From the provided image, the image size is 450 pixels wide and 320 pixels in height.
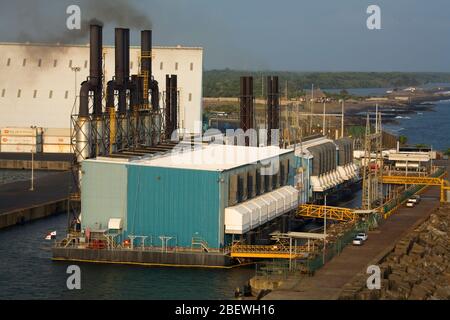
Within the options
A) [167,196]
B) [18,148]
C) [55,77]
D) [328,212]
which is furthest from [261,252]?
[55,77]

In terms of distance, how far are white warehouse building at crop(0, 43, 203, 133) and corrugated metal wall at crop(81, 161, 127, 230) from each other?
121 feet

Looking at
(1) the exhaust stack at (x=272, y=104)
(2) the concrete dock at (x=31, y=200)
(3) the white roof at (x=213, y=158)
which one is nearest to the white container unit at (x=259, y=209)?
(3) the white roof at (x=213, y=158)

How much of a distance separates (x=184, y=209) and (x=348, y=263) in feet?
22.1

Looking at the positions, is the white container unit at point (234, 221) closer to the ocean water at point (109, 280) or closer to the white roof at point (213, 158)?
the white roof at point (213, 158)

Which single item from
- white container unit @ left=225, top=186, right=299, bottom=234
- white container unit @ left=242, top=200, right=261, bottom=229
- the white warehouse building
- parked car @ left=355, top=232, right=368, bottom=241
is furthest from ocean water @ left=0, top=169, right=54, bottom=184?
parked car @ left=355, top=232, right=368, bottom=241

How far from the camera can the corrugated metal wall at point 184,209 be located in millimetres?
42875

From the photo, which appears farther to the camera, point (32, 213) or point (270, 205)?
point (32, 213)

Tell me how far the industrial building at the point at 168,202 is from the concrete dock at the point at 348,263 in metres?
4.51

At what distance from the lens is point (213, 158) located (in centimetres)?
4703

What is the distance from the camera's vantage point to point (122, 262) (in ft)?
140

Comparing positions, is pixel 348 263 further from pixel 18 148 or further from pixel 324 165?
pixel 18 148

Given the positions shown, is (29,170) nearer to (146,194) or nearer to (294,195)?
(294,195)

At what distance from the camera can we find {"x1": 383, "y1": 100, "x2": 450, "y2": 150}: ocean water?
4563 inches
